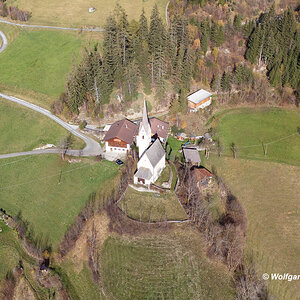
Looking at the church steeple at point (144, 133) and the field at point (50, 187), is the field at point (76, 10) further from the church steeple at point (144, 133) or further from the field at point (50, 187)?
the field at point (50, 187)

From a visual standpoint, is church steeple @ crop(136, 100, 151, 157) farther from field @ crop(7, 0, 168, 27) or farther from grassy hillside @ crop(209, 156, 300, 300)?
field @ crop(7, 0, 168, 27)

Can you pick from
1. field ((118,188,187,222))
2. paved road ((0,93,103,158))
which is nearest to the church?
field ((118,188,187,222))

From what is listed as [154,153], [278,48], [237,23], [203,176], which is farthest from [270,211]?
[237,23]

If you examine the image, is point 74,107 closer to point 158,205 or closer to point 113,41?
point 113,41

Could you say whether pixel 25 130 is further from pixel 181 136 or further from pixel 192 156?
pixel 192 156

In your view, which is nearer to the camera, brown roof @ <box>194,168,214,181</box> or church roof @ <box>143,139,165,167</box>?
church roof @ <box>143,139,165,167</box>

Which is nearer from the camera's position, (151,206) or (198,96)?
(151,206)

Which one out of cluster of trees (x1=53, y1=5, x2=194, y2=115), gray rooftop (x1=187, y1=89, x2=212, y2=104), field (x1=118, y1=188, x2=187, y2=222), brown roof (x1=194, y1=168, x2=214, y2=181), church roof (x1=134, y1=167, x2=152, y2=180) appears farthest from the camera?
gray rooftop (x1=187, y1=89, x2=212, y2=104)
